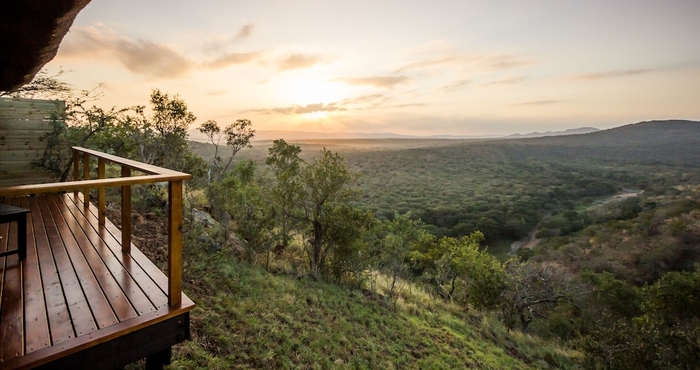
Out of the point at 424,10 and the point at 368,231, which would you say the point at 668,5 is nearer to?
the point at 424,10

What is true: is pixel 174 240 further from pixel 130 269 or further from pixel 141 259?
pixel 141 259

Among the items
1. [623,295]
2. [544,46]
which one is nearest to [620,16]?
[544,46]

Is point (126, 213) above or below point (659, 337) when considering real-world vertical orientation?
above

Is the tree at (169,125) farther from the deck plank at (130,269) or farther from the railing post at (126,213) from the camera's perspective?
the railing post at (126,213)

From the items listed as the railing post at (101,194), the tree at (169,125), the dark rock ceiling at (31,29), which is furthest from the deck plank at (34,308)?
the tree at (169,125)

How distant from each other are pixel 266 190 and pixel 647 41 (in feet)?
69.6

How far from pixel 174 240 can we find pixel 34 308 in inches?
44.9

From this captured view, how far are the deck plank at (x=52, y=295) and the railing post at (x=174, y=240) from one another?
603mm

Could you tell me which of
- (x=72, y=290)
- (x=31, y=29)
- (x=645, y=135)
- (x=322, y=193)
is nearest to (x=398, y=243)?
(x=322, y=193)

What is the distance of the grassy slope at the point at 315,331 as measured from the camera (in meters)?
3.81

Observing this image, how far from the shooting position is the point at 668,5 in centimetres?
1422

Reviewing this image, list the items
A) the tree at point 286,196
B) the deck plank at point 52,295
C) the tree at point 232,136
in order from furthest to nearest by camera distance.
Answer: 1. the tree at point 232,136
2. the tree at point 286,196
3. the deck plank at point 52,295

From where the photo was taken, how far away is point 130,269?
2.83m

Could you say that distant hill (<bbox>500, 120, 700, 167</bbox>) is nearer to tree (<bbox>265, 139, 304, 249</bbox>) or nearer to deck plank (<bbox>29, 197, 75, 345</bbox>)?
tree (<bbox>265, 139, 304, 249</bbox>)
